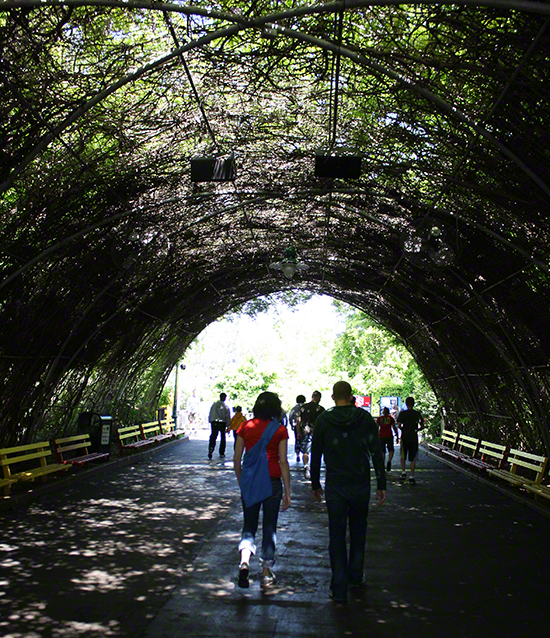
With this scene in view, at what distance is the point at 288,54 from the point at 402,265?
348 inches

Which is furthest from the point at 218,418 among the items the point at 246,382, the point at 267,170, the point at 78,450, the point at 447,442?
the point at 246,382

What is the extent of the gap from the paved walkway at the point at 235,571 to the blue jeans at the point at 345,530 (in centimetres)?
18

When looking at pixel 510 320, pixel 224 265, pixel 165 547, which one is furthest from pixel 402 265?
pixel 165 547

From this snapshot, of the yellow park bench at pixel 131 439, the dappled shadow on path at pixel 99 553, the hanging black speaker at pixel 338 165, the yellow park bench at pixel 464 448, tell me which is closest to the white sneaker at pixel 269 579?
the dappled shadow on path at pixel 99 553

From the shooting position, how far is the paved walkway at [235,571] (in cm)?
493

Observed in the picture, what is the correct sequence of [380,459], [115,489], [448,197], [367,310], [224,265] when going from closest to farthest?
[380,459] < [448,197] < [115,489] < [224,265] < [367,310]

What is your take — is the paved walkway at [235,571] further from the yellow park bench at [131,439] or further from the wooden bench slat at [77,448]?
the yellow park bench at [131,439]

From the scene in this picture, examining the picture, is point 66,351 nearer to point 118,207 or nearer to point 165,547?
point 118,207

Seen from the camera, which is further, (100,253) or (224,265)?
(224,265)

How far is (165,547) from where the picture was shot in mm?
7438

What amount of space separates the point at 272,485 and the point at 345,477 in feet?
2.38

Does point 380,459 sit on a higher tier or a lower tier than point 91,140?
lower

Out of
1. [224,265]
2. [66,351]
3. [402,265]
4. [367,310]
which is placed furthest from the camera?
[367,310]

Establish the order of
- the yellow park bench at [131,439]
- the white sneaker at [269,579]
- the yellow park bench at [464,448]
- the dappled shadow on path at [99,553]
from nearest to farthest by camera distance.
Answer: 1. the dappled shadow on path at [99,553]
2. the white sneaker at [269,579]
3. the yellow park bench at [464,448]
4. the yellow park bench at [131,439]
